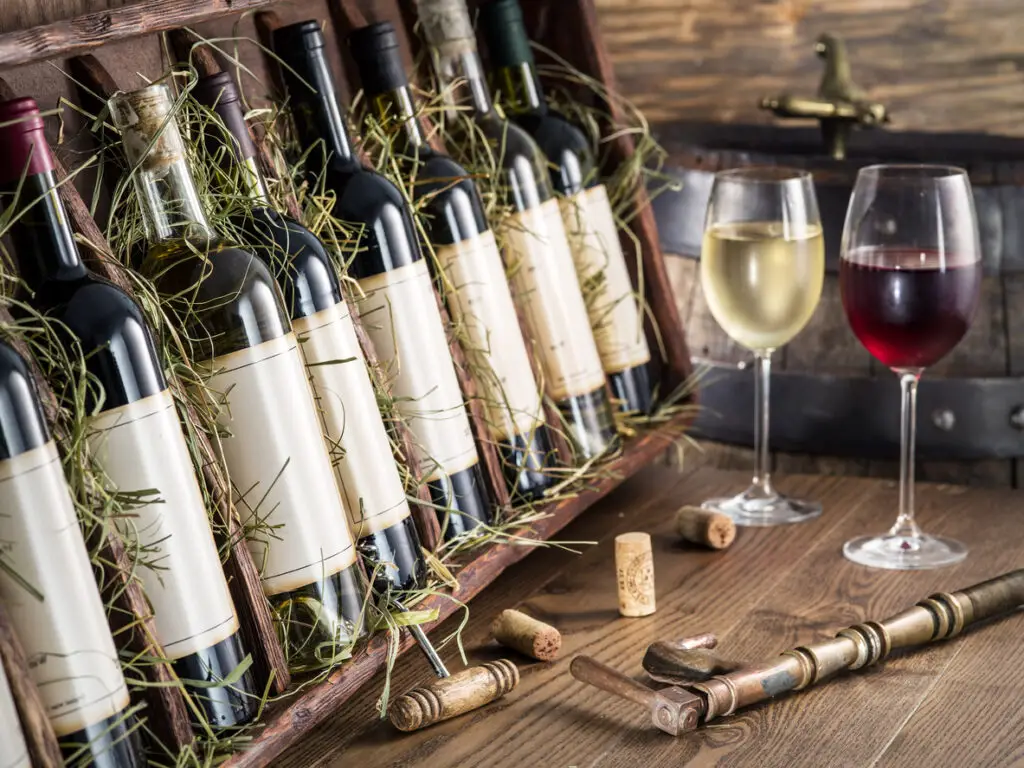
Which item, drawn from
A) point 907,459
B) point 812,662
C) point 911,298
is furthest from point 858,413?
point 812,662

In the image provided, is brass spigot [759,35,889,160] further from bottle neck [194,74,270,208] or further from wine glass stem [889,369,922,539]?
bottle neck [194,74,270,208]

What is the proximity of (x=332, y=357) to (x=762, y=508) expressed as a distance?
0.59m

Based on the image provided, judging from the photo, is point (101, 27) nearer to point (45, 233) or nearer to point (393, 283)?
point (45, 233)

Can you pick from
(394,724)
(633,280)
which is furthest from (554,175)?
(394,724)

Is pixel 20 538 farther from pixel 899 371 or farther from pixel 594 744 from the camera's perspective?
pixel 899 371

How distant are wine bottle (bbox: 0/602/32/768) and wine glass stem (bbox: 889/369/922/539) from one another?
87cm

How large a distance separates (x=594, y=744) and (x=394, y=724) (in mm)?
150

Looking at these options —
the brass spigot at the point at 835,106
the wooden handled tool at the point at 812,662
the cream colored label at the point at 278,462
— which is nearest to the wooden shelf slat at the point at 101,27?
the cream colored label at the point at 278,462

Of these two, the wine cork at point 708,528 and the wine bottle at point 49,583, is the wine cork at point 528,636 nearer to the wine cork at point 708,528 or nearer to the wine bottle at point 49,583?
the wine cork at point 708,528

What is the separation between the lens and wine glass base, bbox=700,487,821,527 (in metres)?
1.36

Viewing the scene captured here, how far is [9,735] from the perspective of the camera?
2.38 ft

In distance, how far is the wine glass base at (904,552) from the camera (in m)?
1.24

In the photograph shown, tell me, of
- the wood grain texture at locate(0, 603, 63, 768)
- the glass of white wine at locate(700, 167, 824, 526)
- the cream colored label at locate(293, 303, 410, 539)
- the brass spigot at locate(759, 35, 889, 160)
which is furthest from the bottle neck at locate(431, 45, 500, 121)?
the wood grain texture at locate(0, 603, 63, 768)

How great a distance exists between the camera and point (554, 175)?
1378 mm
